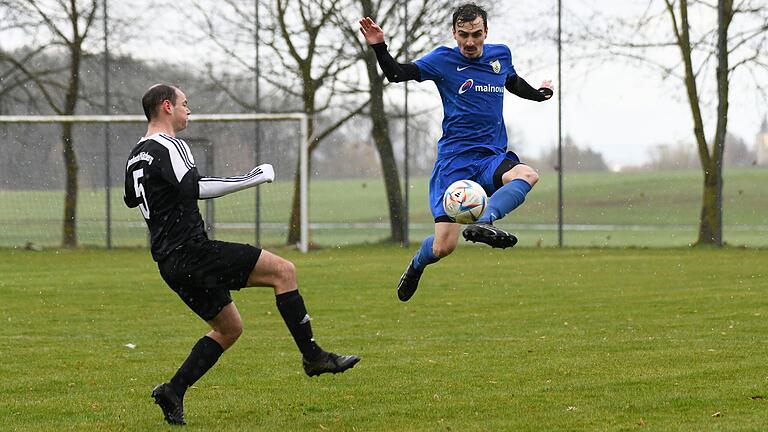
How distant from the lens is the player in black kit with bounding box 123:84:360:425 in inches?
262

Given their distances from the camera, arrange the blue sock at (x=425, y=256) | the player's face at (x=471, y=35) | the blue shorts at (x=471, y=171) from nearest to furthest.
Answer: the player's face at (x=471, y=35), the blue shorts at (x=471, y=171), the blue sock at (x=425, y=256)

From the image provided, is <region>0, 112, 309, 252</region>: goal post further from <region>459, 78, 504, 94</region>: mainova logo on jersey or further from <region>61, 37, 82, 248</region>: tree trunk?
<region>459, 78, 504, 94</region>: mainova logo on jersey

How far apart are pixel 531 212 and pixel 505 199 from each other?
21.8 m

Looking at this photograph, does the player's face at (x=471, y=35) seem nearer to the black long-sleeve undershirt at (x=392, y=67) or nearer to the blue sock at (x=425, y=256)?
the black long-sleeve undershirt at (x=392, y=67)

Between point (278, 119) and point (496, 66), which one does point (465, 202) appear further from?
point (278, 119)

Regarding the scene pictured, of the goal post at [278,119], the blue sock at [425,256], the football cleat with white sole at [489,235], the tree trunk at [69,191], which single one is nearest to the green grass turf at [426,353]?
the blue sock at [425,256]

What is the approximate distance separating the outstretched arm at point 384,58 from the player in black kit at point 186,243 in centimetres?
172

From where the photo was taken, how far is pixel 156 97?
6.89 metres

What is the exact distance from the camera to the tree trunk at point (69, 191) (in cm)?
2603

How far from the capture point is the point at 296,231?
25.7m

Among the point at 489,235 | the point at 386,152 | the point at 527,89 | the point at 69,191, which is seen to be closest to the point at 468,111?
the point at 527,89

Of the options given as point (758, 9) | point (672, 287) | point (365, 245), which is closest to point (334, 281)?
point (672, 287)

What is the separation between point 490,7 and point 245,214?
24.8 feet

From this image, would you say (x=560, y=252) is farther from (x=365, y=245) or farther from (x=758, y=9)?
(x=758, y=9)
